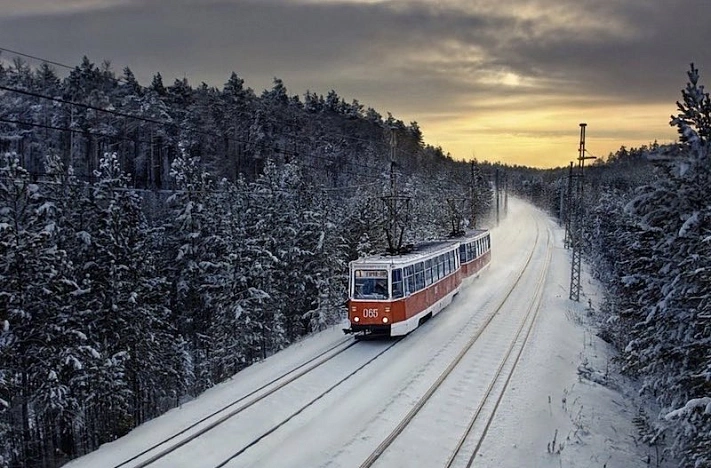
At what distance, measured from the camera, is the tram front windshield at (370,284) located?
71.5ft

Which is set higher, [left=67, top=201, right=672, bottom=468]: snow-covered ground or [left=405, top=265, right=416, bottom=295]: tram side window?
[left=405, top=265, right=416, bottom=295]: tram side window

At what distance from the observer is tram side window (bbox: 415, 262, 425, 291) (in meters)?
23.9

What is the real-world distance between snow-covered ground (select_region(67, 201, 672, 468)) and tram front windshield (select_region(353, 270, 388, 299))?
1.97m

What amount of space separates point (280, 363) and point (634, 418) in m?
11.0

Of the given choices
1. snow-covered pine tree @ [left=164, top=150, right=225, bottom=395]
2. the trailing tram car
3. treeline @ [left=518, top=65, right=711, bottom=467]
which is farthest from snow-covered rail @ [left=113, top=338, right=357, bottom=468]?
snow-covered pine tree @ [left=164, top=150, right=225, bottom=395]

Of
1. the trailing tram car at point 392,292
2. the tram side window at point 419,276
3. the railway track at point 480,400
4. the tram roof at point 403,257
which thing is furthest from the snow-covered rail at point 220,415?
the tram side window at point 419,276

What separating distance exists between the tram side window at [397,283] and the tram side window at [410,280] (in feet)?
1.83

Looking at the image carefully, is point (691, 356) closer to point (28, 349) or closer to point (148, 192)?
point (28, 349)

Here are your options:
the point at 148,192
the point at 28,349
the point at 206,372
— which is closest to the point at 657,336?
the point at 28,349

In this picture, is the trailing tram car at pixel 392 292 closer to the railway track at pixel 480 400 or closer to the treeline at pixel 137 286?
the railway track at pixel 480 400

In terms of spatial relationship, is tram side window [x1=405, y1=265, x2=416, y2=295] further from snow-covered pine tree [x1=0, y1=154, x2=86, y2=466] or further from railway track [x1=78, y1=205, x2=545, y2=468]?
snow-covered pine tree [x1=0, y1=154, x2=86, y2=466]

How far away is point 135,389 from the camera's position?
26.6 metres

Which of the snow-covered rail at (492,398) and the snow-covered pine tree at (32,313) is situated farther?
the snow-covered pine tree at (32,313)

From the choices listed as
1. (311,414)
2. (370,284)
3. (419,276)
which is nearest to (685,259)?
(311,414)
